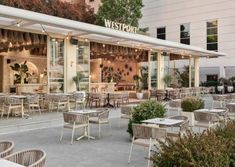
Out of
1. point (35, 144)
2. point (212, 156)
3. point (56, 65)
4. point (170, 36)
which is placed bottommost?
point (35, 144)

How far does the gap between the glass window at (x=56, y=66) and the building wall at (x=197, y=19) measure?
21.9 m

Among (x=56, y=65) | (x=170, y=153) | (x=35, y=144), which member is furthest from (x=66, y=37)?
(x=170, y=153)

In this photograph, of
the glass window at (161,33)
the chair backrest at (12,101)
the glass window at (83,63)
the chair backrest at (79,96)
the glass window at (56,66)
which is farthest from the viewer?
the glass window at (161,33)

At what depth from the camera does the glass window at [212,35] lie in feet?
107

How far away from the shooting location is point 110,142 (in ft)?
25.6

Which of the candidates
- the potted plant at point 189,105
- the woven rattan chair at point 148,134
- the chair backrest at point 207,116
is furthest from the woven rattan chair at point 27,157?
the potted plant at point 189,105

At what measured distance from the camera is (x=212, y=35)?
32.9m

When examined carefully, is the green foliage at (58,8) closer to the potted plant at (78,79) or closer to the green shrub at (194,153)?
the potted plant at (78,79)

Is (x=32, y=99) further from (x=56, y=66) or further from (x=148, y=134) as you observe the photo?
(x=148, y=134)

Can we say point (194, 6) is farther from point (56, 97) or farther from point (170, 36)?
point (56, 97)

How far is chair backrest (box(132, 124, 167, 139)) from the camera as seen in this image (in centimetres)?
584

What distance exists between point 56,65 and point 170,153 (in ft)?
35.0

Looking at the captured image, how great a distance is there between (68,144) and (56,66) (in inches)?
253

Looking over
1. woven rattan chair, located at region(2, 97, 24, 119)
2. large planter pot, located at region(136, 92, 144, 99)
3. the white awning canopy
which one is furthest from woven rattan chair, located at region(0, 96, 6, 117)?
large planter pot, located at region(136, 92, 144, 99)
